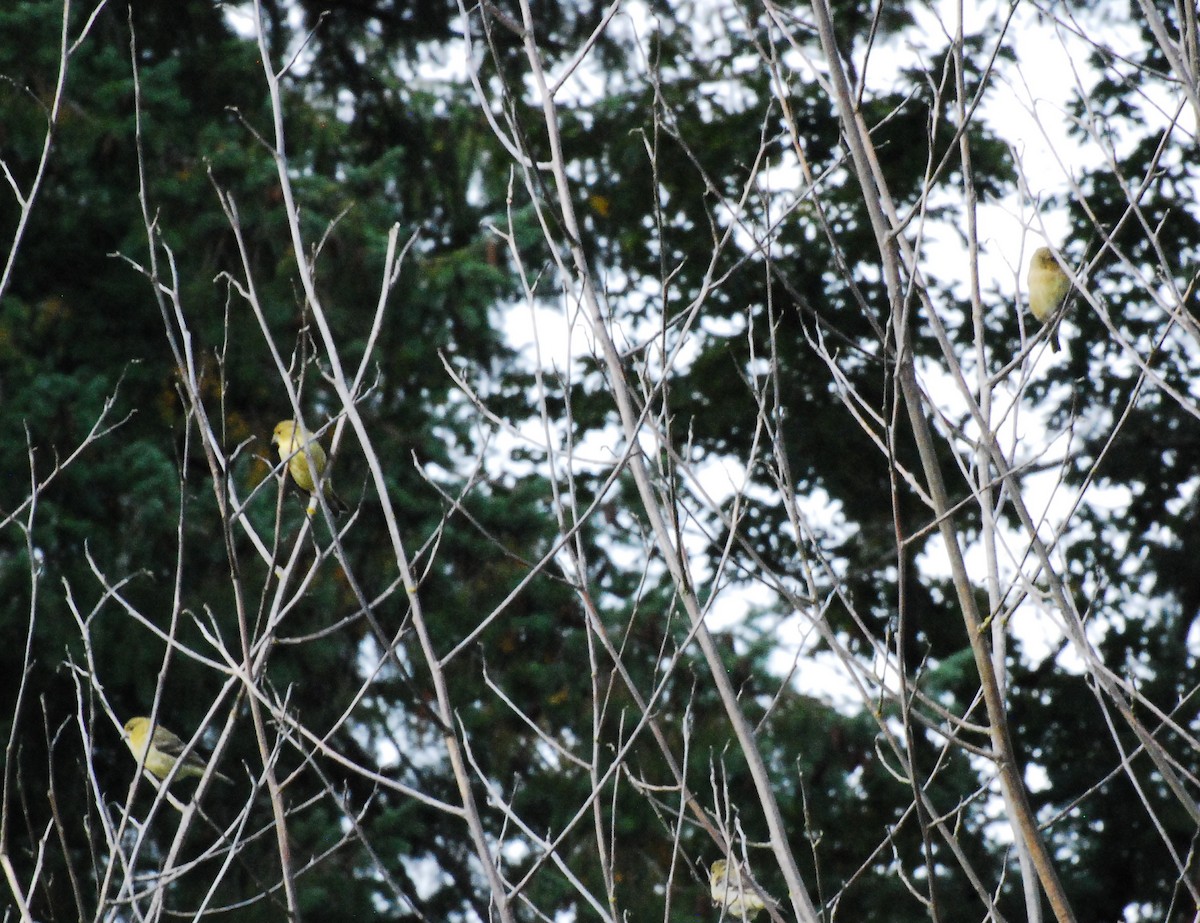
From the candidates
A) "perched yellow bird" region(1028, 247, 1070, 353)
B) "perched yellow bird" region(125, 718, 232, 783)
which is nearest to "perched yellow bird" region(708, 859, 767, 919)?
"perched yellow bird" region(125, 718, 232, 783)

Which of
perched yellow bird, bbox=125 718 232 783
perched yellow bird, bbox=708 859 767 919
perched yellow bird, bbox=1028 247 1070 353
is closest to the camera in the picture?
perched yellow bird, bbox=708 859 767 919

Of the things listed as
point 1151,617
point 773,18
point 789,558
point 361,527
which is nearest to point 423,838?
point 361,527

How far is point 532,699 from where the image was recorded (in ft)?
27.9

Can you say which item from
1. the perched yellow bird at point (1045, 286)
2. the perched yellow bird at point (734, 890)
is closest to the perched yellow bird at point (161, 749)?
the perched yellow bird at point (734, 890)

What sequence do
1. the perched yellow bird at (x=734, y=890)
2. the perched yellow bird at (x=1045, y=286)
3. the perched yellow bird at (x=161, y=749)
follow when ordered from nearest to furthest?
the perched yellow bird at (x=734, y=890)
the perched yellow bird at (x=1045, y=286)
the perched yellow bird at (x=161, y=749)

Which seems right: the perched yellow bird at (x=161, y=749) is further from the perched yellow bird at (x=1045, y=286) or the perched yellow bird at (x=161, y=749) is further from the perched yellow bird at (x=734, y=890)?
the perched yellow bird at (x=1045, y=286)

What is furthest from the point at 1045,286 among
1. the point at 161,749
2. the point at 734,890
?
the point at 161,749

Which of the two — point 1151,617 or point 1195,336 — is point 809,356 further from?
point 1195,336

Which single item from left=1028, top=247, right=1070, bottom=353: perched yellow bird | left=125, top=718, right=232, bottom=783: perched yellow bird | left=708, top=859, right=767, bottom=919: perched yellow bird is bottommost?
left=708, top=859, right=767, bottom=919: perched yellow bird

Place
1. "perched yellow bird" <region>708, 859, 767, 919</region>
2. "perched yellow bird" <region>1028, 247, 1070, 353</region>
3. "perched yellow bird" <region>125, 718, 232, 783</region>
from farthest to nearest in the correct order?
"perched yellow bird" <region>125, 718, 232, 783</region>
"perched yellow bird" <region>1028, 247, 1070, 353</region>
"perched yellow bird" <region>708, 859, 767, 919</region>

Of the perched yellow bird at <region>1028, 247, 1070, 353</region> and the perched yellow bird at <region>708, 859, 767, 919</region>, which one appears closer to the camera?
the perched yellow bird at <region>708, 859, 767, 919</region>

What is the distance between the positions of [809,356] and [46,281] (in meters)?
4.40

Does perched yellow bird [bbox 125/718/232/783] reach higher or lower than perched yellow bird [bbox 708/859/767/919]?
higher

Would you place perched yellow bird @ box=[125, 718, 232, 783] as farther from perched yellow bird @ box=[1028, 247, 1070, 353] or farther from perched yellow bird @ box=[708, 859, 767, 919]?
perched yellow bird @ box=[1028, 247, 1070, 353]
